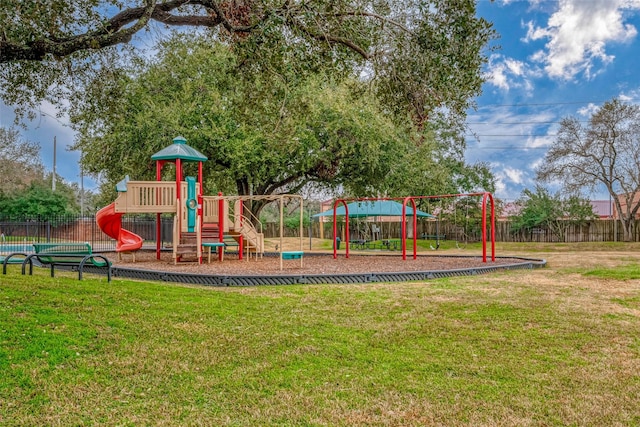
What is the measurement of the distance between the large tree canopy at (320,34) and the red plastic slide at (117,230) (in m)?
8.18

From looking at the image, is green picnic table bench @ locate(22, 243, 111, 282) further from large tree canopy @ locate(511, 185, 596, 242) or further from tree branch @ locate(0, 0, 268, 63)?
large tree canopy @ locate(511, 185, 596, 242)

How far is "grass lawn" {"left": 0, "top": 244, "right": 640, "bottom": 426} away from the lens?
3371 mm

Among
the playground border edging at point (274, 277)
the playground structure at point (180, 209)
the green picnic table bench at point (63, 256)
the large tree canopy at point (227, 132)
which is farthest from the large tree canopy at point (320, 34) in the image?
the large tree canopy at point (227, 132)

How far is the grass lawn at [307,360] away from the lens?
3.37m

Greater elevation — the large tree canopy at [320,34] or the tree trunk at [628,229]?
the large tree canopy at [320,34]

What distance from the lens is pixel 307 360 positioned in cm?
448

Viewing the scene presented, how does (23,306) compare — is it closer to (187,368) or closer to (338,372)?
(187,368)

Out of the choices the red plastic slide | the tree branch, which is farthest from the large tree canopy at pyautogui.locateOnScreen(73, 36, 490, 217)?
the tree branch

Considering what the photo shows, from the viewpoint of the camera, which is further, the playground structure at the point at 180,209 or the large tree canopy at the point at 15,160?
the large tree canopy at the point at 15,160

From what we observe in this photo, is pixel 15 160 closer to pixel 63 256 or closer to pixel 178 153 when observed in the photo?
pixel 178 153

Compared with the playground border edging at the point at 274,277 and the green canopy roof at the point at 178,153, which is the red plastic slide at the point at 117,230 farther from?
the playground border edging at the point at 274,277

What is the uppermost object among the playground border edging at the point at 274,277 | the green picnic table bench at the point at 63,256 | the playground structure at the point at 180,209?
the playground structure at the point at 180,209

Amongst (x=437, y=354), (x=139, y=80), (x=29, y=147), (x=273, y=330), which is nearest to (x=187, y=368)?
(x=273, y=330)

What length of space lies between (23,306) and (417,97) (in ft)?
18.8
